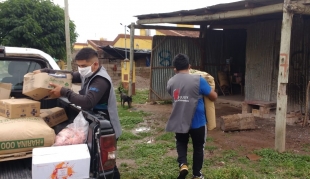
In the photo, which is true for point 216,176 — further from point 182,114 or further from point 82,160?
point 82,160

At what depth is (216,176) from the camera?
166 inches

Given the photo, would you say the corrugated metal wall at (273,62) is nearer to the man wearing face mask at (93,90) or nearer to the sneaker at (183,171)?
the sneaker at (183,171)

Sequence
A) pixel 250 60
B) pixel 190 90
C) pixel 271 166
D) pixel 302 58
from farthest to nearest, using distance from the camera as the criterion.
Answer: pixel 250 60
pixel 302 58
pixel 271 166
pixel 190 90

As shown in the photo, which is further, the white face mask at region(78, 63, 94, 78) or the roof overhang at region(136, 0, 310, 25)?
the roof overhang at region(136, 0, 310, 25)

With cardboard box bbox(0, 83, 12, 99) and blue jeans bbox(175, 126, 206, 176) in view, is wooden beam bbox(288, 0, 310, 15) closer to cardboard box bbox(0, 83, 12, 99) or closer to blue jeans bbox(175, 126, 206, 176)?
blue jeans bbox(175, 126, 206, 176)

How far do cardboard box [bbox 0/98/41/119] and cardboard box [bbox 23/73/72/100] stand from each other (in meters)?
0.14

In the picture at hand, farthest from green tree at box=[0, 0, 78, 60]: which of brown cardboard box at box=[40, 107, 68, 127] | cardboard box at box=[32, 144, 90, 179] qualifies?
cardboard box at box=[32, 144, 90, 179]

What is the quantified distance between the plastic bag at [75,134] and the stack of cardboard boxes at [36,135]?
0.08 meters

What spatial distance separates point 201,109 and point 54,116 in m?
1.77

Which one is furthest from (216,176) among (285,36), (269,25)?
(269,25)

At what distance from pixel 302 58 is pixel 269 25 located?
136 centimetres

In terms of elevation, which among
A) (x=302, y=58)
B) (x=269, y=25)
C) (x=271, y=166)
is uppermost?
(x=269, y=25)

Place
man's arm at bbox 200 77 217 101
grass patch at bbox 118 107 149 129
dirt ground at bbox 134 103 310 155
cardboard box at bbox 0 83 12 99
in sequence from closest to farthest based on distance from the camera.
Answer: cardboard box at bbox 0 83 12 99
man's arm at bbox 200 77 217 101
dirt ground at bbox 134 103 310 155
grass patch at bbox 118 107 149 129

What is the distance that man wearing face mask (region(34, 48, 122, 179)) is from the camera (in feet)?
9.60
